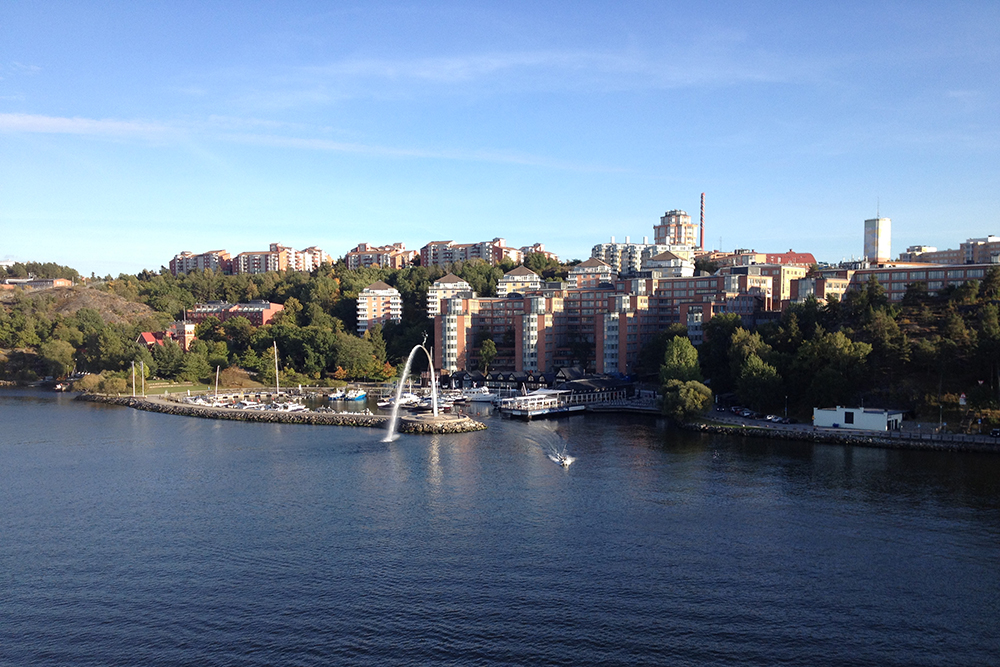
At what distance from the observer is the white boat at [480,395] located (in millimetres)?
36781

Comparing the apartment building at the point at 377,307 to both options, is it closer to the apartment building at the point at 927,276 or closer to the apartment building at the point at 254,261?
the apartment building at the point at 254,261

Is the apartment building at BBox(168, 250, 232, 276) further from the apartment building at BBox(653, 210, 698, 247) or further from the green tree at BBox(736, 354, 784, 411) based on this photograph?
the green tree at BBox(736, 354, 784, 411)

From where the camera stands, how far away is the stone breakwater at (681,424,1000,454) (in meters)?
21.5

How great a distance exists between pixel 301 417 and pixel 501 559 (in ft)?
61.1

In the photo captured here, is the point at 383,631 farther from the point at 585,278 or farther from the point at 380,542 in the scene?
the point at 585,278

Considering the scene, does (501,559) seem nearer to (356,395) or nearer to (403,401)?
(403,401)

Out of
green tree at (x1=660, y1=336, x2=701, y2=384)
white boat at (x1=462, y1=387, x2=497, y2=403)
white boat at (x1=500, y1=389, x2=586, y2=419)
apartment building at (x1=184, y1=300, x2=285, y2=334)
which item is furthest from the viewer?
apartment building at (x1=184, y1=300, x2=285, y2=334)

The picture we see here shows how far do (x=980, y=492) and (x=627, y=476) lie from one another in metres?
7.79

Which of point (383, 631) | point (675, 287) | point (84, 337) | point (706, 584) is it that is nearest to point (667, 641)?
point (706, 584)

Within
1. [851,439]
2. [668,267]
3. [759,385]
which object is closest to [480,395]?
[759,385]

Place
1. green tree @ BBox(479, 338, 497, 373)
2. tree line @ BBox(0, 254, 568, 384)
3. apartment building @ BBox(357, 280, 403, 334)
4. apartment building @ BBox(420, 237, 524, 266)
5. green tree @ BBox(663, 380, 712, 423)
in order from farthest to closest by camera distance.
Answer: apartment building @ BBox(420, 237, 524, 266) < apartment building @ BBox(357, 280, 403, 334) < tree line @ BBox(0, 254, 568, 384) < green tree @ BBox(479, 338, 497, 373) < green tree @ BBox(663, 380, 712, 423)

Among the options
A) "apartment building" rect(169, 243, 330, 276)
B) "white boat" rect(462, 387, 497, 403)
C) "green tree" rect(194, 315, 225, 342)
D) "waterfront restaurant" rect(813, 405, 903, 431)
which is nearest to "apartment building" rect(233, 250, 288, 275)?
"apartment building" rect(169, 243, 330, 276)

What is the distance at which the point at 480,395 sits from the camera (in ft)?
122

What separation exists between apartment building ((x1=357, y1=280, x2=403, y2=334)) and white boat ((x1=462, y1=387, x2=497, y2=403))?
1490 centimetres
